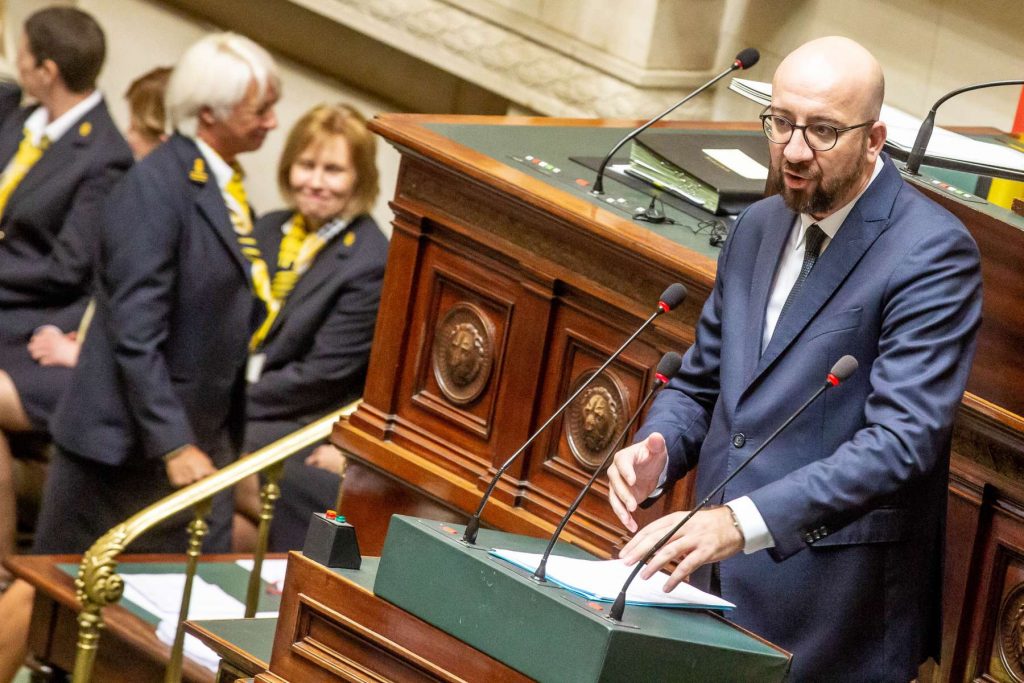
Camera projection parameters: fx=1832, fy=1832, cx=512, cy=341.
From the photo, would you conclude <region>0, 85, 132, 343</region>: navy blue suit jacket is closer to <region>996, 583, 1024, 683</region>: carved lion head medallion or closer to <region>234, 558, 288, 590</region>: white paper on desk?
<region>234, 558, 288, 590</region>: white paper on desk

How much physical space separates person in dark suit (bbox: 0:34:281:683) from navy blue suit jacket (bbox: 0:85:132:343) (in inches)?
39.0

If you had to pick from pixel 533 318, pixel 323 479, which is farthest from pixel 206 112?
pixel 533 318

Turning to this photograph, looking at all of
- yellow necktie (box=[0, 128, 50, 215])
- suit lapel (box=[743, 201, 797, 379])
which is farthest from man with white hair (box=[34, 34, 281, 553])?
suit lapel (box=[743, 201, 797, 379])

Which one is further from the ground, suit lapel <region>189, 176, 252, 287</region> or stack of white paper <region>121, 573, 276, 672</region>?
suit lapel <region>189, 176, 252, 287</region>

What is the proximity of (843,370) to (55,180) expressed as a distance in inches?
150

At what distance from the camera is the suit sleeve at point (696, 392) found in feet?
9.39

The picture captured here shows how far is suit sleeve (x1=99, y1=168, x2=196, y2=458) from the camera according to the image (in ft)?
14.9

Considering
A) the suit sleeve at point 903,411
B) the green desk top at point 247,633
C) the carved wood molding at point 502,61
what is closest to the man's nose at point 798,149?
the suit sleeve at point 903,411

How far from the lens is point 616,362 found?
11.6 ft

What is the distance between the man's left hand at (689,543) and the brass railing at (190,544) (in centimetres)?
178

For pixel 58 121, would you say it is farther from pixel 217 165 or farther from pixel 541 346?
pixel 541 346

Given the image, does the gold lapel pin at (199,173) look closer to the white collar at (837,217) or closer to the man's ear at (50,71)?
the man's ear at (50,71)

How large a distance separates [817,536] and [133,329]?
7.90 feet

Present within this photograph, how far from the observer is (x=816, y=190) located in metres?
2.63
